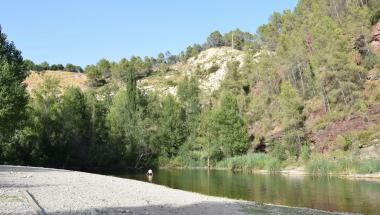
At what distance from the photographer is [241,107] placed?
105250 mm

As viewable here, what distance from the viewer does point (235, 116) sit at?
301 feet

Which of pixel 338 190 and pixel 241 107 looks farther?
pixel 241 107

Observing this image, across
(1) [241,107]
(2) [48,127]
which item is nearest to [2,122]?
(2) [48,127]

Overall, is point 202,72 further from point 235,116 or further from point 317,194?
point 317,194

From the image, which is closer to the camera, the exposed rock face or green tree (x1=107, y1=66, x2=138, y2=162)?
the exposed rock face

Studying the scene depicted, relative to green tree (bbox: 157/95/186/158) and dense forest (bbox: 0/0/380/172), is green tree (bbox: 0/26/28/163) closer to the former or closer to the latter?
dense forest (bbox: 0/0/380/172)

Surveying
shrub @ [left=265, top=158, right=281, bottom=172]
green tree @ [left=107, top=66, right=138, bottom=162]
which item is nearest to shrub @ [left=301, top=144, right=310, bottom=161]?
shrub @ [left=265, top=158, right=281, bottom=172]

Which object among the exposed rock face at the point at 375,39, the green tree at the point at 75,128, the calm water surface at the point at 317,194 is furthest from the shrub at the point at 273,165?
the green tree at the point at 75,128

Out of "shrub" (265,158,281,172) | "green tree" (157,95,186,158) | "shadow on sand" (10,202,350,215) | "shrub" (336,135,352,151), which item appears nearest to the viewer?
"shadow on sand" (10,202,350,215)

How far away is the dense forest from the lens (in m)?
67.5

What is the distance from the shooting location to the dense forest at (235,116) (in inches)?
2657

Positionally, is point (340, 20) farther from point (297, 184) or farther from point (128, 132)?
point (297, 184)

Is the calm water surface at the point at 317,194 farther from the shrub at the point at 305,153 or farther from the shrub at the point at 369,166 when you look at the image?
the shrub at the point at 305,153

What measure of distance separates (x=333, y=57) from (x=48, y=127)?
48.3 m
